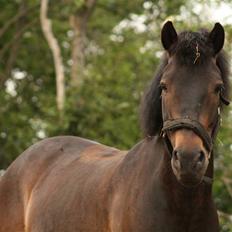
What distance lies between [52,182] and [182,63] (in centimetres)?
239

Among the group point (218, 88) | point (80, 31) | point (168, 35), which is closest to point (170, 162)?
point (218, 88)

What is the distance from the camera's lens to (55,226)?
6.58 m

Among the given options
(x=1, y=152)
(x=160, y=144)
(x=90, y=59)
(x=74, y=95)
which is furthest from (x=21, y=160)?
(x=90, y=59)

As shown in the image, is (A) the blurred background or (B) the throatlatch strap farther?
(A) the blurred background

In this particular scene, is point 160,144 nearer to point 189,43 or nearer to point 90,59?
point 189,43

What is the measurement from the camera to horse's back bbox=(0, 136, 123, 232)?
250 inches

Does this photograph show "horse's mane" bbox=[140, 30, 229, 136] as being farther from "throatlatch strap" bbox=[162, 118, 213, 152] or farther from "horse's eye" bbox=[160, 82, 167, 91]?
"throatlatch strap" bbox=[162, 118, 213, 152]

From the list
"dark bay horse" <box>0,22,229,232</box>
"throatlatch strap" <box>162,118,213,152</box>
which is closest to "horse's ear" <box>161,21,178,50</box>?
"dark bay horse" <box>0,22,229,232</box>

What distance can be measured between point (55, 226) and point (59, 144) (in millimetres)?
1211

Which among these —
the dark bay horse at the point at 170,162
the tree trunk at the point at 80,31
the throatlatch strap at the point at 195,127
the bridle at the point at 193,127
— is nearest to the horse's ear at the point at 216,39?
the dark bay horse at the point at 170,162

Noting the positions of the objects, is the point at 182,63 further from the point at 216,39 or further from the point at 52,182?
the point at 52,182

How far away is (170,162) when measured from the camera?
5.27 m

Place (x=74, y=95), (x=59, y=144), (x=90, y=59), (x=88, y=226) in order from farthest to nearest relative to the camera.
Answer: (x=90, y=59), (x=74, y=95), (x=59, y=144), (x=88, y=226)

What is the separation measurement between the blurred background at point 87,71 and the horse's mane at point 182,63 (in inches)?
133
